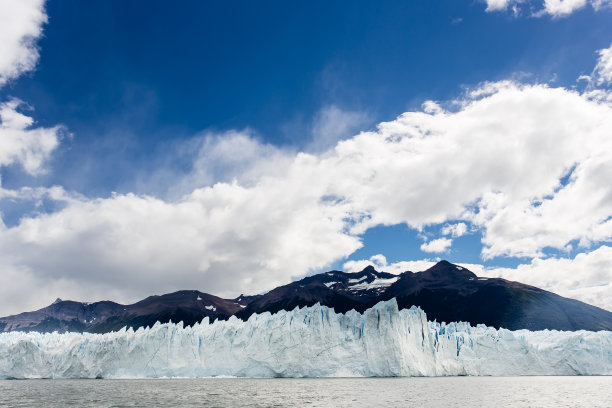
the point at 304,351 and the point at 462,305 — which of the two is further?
the point at 462,305

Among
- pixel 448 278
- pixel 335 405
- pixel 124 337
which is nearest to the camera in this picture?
pixel 335 405

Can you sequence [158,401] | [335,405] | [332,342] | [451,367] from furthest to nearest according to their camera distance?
[451,367]
[332,342]
[158,401]
[335,405]

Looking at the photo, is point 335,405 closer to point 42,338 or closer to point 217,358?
point 217,358

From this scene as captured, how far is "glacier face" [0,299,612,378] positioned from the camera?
Result: 180ft

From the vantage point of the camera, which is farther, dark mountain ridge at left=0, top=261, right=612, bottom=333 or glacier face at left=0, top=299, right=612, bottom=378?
dark mountain ridge at left=0, top=261, right=612, bottom=333

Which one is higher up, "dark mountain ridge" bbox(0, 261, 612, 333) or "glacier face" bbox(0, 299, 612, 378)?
"dark mountain ridge" bbox(0, 261, 612, 333)

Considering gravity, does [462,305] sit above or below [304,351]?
above

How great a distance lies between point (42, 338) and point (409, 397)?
56956 millimetres

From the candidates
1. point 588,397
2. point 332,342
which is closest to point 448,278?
point 332,342

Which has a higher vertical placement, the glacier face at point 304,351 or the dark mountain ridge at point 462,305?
the dark mountain ridge at point 462,305

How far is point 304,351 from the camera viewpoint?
55000 millimetres

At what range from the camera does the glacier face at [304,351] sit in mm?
54906

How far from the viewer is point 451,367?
6250 centimetres

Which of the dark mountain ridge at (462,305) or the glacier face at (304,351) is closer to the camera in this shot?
the glacier face at (304,351)
